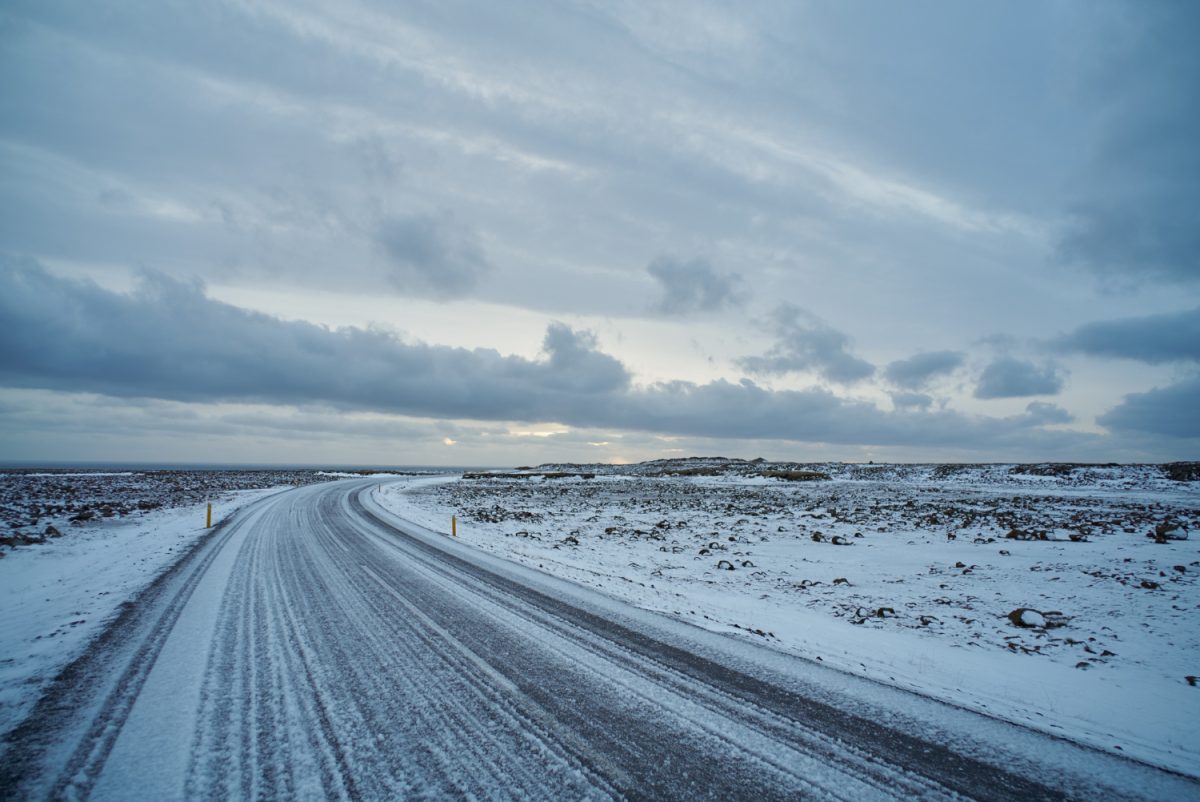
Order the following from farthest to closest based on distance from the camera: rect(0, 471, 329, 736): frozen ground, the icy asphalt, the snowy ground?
rect(0, 471, 329, 736): frozen ground
the snowy ground
the icy asphalt

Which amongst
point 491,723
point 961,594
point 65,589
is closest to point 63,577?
point 65,589

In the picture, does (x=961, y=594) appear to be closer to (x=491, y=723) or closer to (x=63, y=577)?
(x=491, y=723)

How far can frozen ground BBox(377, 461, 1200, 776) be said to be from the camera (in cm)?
529

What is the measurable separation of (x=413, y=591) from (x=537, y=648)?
398cm

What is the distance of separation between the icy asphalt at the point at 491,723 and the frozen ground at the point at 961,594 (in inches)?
37.7

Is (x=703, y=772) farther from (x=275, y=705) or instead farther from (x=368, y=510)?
(x=368, y=510)

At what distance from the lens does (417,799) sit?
342 cm

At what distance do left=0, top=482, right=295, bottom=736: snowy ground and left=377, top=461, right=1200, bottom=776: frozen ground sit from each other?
25.1ft

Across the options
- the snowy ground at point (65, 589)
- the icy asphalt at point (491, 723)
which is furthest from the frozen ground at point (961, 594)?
the snowy ground at point (65, 589)

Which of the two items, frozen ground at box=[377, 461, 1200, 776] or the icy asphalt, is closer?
the icy asphalt

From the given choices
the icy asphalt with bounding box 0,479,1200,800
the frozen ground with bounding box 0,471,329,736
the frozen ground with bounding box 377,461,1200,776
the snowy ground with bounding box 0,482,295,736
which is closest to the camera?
the icy asphalt with bounding box 0,479,1200,800

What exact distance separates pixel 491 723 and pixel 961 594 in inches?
366

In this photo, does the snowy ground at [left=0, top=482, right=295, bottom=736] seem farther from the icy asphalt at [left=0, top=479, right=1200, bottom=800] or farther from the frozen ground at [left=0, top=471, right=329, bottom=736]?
the icy asphalt at [left=0, top=479, right=1200, bottom=800]

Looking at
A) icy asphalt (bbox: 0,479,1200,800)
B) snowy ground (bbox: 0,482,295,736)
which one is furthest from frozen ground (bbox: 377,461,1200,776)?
snowy ground (bbox: 0,482,295,736)
